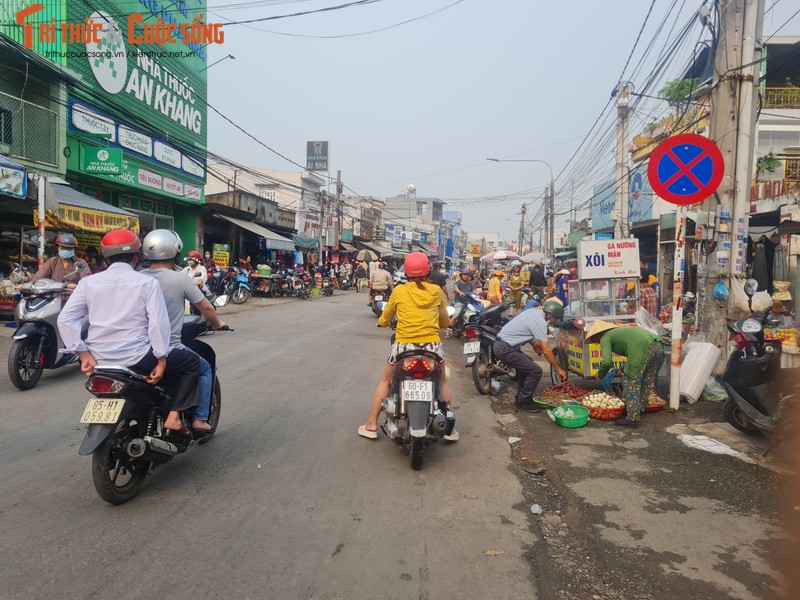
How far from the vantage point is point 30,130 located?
14664mm

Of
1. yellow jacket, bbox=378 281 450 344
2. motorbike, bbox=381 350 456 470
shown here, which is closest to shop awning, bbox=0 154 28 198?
yellow jacket, bbox=378 281 450 344

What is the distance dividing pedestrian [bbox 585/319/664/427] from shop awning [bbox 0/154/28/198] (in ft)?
37.2

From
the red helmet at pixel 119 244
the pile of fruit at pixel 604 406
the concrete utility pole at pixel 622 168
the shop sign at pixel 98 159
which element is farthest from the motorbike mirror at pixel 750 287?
the shop sign at pixel 98 159

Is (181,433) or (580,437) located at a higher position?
(181,433)

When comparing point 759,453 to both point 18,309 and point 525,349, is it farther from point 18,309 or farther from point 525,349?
point 18,309

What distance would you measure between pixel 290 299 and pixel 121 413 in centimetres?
2090

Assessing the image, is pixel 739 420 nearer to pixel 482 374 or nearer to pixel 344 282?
pixel 482 374

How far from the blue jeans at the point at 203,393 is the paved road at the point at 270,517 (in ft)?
1.42

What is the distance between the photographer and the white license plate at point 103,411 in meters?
3.43

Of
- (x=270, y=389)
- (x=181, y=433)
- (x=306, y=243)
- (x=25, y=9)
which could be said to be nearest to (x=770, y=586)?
(x=181, y=433)

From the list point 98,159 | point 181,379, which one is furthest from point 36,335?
point 98,159

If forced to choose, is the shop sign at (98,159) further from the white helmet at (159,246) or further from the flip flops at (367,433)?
the flip flops at (367,433)

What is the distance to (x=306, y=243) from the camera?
1318 inches

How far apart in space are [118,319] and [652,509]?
3662 millimetres
